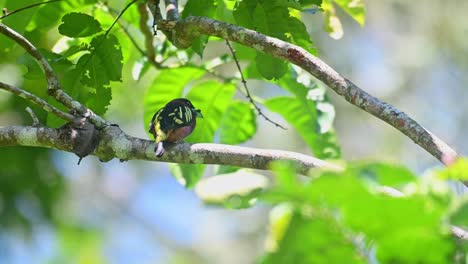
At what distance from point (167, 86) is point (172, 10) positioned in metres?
0.78

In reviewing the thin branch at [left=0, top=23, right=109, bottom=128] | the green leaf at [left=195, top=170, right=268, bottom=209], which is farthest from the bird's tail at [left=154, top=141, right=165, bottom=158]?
the green leaf at [left=195, top=170, right=268, bottom=209]

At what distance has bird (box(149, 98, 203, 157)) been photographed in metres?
3.55

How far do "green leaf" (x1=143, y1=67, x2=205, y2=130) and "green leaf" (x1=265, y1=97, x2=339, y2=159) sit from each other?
43cm

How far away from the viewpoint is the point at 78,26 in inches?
143

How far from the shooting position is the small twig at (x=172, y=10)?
143 inches

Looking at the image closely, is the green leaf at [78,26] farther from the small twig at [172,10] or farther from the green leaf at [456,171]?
the green leaf at [456,171]

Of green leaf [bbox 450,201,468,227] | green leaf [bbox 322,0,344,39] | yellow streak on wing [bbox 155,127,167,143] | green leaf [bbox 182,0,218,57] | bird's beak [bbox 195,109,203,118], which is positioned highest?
green leaf [bbox 322,0,344,39]

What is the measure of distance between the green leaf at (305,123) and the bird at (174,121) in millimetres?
501

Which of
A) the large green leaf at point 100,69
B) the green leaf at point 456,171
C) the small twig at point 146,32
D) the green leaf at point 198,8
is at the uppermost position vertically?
the green leaf at point 456,171

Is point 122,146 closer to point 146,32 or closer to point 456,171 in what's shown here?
point 146,32

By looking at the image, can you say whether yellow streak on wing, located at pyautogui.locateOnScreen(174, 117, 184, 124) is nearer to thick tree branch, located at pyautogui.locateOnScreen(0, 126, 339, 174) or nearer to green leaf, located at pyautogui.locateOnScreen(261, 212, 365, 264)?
thick tree branch, located at pyautogui.locateOnScreen(0, 126, 339, 174)

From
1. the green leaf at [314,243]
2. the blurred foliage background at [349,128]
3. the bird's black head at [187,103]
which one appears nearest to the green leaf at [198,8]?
the bird's black head at [187,103]

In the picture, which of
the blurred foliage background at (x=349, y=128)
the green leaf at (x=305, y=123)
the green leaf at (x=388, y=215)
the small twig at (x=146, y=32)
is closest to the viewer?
the green leaf at (x=388, y=215)

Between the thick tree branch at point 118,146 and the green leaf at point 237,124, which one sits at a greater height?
the green leaf at point 237,124
